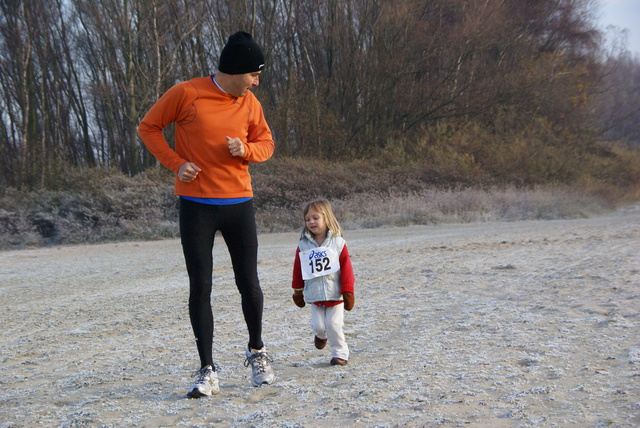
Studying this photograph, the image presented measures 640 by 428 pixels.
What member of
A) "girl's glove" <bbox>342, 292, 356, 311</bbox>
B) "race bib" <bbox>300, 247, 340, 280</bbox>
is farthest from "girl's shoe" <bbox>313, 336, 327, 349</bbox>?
"race bib" <bbox>300, 247, 340, 280</bbox>

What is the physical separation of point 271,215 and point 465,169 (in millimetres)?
9625

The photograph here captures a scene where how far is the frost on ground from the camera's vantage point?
3.37 metres

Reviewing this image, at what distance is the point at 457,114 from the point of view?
31219 millimetres

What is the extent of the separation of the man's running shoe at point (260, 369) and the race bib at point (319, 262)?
0.63m

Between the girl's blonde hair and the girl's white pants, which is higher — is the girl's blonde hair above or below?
above

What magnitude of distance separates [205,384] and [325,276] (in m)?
1.10

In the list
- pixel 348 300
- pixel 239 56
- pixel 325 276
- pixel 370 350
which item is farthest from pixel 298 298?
pixel 239 56

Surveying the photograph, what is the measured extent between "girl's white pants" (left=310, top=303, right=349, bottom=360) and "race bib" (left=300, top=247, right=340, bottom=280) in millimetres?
229

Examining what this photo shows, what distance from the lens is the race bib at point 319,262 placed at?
14.1 feet

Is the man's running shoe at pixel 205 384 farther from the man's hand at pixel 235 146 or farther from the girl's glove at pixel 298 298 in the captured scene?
the man's hand at pixel 235 146

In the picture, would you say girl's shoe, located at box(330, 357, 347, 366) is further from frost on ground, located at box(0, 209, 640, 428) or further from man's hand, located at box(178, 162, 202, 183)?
man's hand, located at box(178, 162, 202, 183)

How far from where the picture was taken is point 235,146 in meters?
3.63

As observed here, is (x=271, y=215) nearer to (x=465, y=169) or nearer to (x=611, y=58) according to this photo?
(x=465, y=169)

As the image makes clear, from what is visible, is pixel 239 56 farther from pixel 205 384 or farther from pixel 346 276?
pixel 205 384
